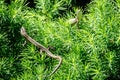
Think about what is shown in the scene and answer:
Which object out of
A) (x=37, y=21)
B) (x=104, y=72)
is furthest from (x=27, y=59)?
(x=104, y=72)

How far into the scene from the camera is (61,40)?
51.6 inches

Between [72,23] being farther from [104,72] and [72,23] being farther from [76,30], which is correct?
[104,72]

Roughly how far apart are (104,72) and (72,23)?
0.26 meters

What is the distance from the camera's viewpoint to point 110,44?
49.4 inches

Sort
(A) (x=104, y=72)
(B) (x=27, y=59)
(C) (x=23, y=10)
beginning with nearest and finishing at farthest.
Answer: (A) (x=104, y=72), (B) (x=27, y=59), (C) (x=23, y=10)

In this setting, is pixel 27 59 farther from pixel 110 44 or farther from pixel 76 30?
pixel 110 44

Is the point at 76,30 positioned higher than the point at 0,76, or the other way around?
the point at 76,30

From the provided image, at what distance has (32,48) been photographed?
4.37 ft

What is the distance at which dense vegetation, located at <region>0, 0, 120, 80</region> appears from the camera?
1.24m

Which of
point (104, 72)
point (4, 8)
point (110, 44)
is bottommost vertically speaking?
point (104, 72)

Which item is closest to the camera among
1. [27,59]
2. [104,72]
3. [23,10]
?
[104,72]

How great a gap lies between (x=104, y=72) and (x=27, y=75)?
0.32 metres

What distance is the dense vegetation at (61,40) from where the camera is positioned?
1.24m

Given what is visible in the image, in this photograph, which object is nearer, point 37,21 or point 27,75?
point 27,75
